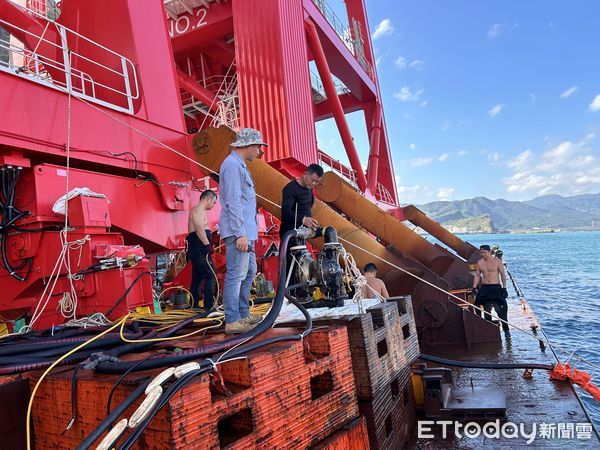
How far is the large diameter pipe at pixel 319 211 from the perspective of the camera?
6.22m

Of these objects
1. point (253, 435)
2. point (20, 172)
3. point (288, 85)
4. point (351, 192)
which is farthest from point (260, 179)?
point (253, 435)

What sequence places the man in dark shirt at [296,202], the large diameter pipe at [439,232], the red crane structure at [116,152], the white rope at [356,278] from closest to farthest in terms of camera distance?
the white rope at [356,278] < the red crane structure at [116,152] < the man in dark shirt at [296,202] < the large diameter pipe at [439,232]

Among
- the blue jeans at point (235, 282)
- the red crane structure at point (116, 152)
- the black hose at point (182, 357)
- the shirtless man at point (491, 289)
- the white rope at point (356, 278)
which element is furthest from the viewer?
the shirtless man at point (491, 289)

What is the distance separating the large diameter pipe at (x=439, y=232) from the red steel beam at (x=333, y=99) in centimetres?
367

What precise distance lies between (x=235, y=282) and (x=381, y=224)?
5049 millimetres

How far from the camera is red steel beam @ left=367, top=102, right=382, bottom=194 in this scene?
1854cm

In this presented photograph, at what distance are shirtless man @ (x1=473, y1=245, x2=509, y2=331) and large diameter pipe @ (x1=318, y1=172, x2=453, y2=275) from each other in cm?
63

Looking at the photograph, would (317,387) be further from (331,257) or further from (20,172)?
(20,172)

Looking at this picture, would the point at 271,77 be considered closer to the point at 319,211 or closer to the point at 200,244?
the point at 319,211

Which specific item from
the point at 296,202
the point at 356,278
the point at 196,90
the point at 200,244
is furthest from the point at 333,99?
the point at 356,278

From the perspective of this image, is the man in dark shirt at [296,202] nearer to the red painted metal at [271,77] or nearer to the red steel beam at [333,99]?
the red painted metal at [271,77]

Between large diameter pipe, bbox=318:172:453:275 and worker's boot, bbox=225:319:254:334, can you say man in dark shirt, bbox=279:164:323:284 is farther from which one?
large diameter pipe, bbox=318:172:453:275

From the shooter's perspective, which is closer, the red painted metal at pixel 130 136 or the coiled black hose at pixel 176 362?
the coiled black hose at pixel 176 362

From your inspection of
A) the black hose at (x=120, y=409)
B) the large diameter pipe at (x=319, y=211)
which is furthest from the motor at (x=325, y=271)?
the large diameter pipe at (x=319, y=211)
